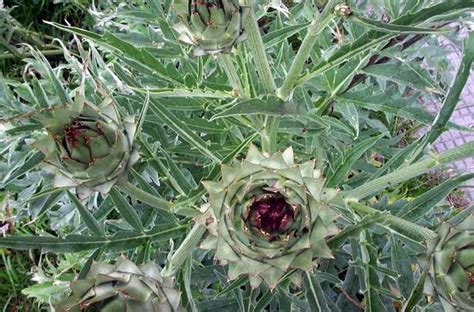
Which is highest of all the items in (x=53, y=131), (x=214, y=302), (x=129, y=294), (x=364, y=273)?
(x=53, y=131)

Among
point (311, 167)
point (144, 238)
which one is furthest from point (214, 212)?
point (144, 238)

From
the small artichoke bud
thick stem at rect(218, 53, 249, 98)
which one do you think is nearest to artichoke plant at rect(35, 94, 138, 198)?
thick stem at rect(218, 53, 249, 98)

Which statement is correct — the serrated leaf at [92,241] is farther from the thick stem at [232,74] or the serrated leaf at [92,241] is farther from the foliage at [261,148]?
the thick stem at [232,74]

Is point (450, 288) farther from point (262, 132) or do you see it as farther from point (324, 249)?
point (262, 132)

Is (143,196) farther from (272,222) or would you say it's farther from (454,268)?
(454,268)

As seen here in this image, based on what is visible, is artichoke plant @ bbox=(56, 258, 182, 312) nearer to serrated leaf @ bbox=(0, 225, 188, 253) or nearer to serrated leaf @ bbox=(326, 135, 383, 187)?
serrated leaf @ bbox=(0, 225, 188, 253)
